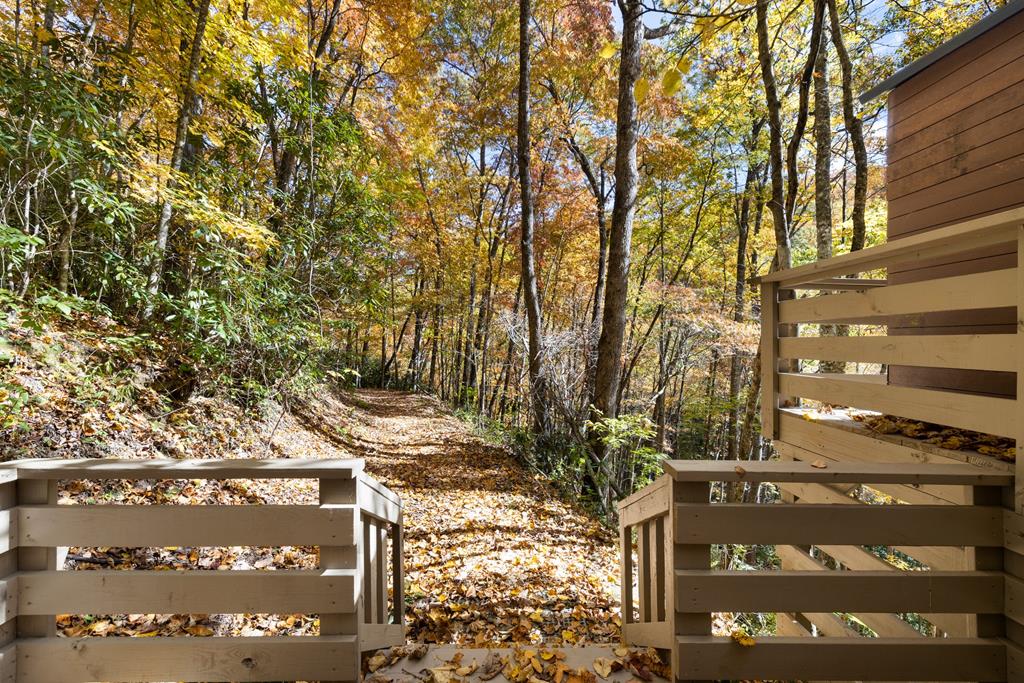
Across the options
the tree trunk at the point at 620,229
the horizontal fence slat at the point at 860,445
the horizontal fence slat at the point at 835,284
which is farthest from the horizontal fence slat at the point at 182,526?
the tree trunk at the point at 620,229

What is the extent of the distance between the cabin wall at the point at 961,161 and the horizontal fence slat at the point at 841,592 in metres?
1.94

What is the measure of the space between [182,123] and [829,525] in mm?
7040

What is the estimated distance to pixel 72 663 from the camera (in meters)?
1.66

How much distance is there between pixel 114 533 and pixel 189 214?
13.3ft

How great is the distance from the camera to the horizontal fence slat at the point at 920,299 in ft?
6.02

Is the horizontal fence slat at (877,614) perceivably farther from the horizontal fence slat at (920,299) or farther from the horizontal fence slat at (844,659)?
the horizontal fence slat at (920,299)

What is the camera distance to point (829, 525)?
5.30 ft

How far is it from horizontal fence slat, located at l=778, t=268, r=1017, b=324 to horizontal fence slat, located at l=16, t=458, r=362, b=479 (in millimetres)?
2739

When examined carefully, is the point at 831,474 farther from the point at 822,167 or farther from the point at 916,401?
the point at 822,167

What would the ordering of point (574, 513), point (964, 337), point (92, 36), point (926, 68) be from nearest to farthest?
point (964, 337)
point (926, 68)
point (92, 36)
point (574, 513)

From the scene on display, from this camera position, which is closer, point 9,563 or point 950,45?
point 9,563

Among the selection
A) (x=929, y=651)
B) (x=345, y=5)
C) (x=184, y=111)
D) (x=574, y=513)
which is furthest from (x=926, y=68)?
(x=345, y=5)

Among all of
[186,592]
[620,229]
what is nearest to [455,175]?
[620,229]

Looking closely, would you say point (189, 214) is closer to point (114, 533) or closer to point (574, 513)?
point (114, 533)
